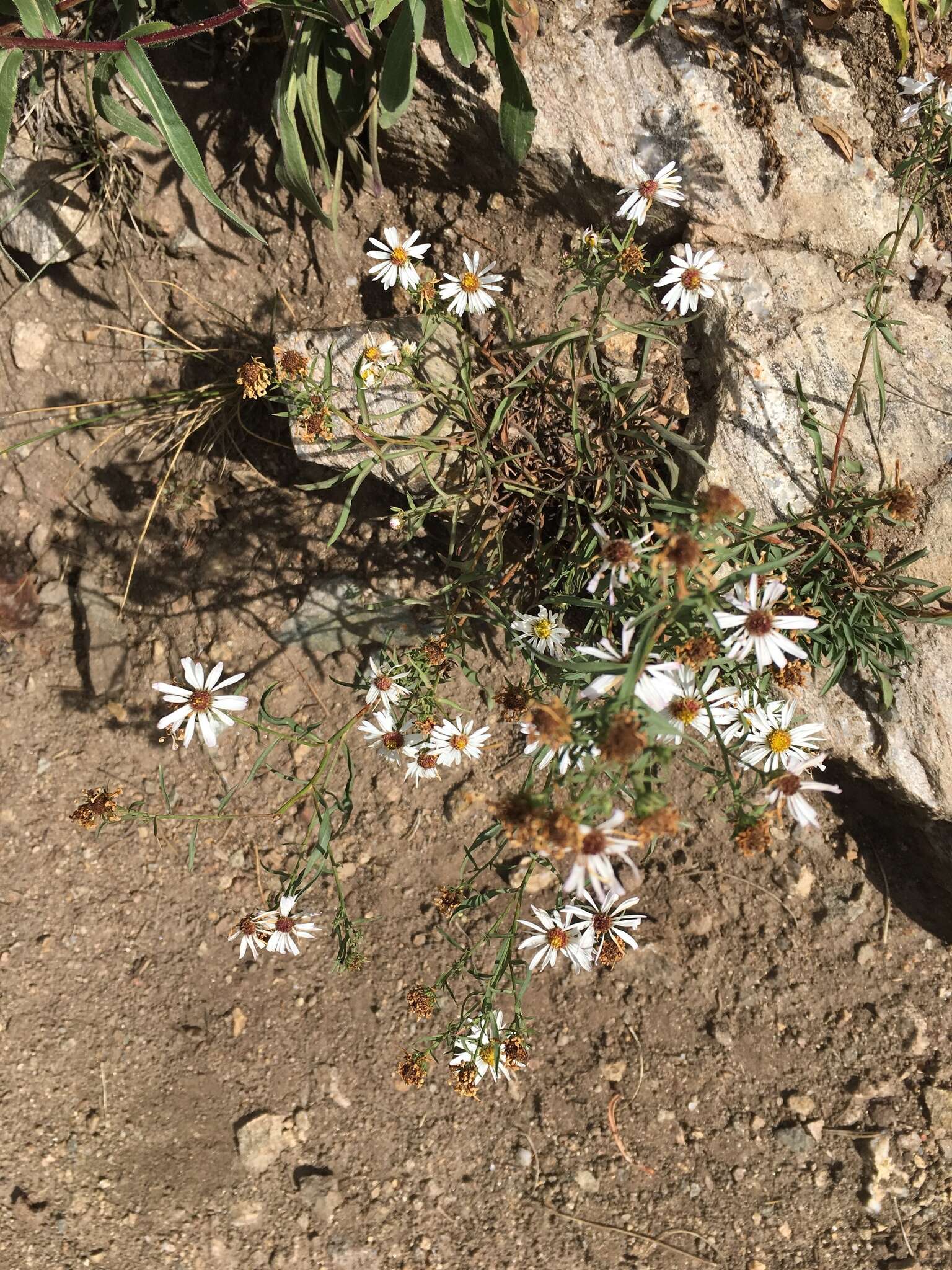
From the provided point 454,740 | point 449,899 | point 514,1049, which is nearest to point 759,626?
point 454,740

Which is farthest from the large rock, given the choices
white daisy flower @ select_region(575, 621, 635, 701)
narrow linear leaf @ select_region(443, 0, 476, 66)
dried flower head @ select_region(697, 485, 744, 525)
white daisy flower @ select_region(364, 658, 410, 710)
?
dried flower head @ select_region(697, 485, 744, 525)

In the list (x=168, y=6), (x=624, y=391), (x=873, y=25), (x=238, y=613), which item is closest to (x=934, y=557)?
(x=624, y=391)

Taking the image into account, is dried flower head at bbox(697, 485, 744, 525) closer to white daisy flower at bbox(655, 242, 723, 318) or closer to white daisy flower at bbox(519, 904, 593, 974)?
white daisy flower at bbox(655, 242, 723, 318)

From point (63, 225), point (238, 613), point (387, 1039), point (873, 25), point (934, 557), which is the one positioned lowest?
point (387, 1039)

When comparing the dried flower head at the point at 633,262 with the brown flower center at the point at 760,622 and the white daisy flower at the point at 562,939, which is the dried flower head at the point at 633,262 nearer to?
the brown flower center at the point at 760,622

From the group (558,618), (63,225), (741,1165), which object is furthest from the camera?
(63,225)

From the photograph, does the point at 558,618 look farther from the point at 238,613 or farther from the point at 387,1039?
the point at 387,1039

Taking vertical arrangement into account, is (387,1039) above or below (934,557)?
below
